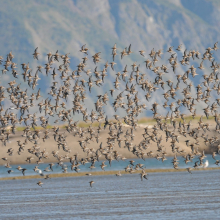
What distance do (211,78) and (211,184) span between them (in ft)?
35.9

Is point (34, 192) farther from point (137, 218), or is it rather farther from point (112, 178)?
point (137, 218)

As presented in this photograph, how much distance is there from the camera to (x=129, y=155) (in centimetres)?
11069

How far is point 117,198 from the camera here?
5747 centimetres

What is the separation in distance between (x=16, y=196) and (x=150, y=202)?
15.5 meters

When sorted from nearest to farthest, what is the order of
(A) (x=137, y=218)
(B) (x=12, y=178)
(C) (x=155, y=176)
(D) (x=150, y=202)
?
1. (A) (x=137, y=218)
2. (D) (x=150, y=202)
3. (C) (x=155, y=176)
4. (B) (x=12, y=178)

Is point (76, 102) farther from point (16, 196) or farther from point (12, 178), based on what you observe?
point (12, 178)

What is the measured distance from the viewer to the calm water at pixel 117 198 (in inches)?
1880

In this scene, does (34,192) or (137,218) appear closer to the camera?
(137,218)

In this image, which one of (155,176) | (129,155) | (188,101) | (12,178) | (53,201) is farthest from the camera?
(129,155)

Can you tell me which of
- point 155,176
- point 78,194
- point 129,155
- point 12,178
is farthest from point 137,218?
point 129,155

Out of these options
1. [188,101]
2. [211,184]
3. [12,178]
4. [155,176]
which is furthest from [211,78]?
[12,178]

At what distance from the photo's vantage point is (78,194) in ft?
205

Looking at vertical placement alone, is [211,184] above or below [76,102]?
below

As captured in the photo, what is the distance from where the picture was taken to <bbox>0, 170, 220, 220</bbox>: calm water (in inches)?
1880
